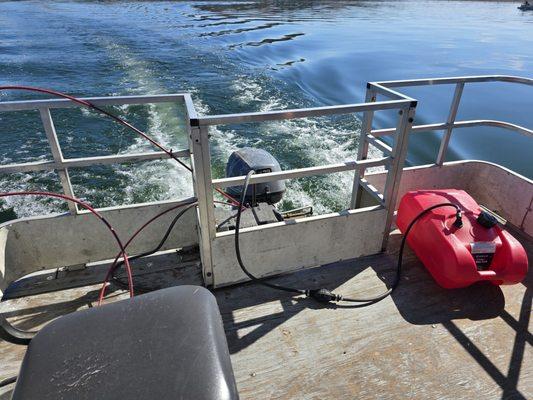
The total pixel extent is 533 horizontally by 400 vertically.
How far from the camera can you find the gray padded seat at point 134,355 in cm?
111

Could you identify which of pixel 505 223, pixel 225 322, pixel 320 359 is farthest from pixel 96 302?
pixel 505 223

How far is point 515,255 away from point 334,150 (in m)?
5.88

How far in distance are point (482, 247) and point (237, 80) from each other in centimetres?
1131

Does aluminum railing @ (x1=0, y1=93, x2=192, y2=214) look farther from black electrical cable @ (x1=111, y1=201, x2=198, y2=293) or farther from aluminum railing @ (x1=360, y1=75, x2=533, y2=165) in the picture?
aluminum railing @ (x1=360, y1=75, x2=533, y2=165)

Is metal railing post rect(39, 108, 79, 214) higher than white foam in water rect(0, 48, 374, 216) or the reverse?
higher

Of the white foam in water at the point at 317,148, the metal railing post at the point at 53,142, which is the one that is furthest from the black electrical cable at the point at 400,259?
the white foam in water at the point at 317,148

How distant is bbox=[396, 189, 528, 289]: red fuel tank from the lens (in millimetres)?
2508

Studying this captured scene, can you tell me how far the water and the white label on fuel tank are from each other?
13.1 feet

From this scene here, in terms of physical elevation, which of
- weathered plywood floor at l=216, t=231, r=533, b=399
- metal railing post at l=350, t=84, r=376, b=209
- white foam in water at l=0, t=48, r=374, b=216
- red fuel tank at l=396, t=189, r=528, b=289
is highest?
metal railing post at l=350, t=84, r=376, b=209

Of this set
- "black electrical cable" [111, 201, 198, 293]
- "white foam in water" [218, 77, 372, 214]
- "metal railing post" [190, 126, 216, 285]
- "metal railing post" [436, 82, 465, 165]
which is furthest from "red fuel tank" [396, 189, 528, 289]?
"white foam in water" [218, 77, 372, 214]

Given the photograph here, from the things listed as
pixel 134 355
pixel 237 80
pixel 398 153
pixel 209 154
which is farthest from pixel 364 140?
pixel 237 80

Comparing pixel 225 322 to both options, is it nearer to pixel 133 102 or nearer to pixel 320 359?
pixel 320 359

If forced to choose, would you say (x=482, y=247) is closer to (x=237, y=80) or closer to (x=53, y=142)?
(x=53, y=142)

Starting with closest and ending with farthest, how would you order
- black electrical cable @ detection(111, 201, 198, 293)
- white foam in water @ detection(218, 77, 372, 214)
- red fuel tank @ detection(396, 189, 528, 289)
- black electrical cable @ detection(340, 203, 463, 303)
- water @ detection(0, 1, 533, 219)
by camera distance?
1. red fuel tank @ detection(396, 189, 528, 289)
2. black electrical cable @ detection(340, 203, 463, 303)
3. black electrical cable @ detection(111, 201, 198, 293)
4. white foam in water @ detection(218, 77, 372, 214)
5. water @ detection(0, 1, 533, 219)
